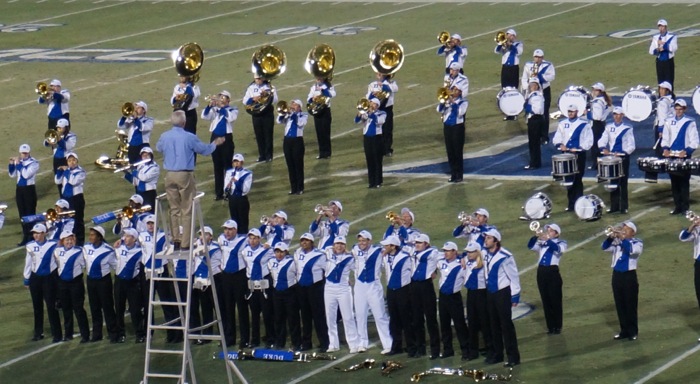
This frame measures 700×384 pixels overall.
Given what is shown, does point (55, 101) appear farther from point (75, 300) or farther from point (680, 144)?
point (680, 144)

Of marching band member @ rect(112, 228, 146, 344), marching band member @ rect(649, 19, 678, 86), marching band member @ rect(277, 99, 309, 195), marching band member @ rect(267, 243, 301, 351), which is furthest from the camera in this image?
marching band member @ rect(649, 19, 678, 86)

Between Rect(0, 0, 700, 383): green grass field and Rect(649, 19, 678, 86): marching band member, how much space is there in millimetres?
553

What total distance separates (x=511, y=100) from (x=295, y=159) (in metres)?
3.94

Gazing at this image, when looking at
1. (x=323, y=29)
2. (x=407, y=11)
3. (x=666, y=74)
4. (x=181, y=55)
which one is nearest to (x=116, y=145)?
(x=181, y=55)

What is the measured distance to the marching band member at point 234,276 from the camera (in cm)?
1888

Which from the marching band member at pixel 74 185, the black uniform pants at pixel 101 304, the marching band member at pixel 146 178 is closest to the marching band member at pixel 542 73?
the marching band member at pixel 146 178

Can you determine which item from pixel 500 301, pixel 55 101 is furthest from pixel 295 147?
pixel 500 301

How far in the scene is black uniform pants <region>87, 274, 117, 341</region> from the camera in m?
19.3

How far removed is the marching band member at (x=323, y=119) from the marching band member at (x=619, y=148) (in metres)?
5.22

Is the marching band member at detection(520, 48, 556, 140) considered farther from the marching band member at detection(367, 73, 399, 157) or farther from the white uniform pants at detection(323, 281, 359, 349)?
the white uniform pants at detection(323, 281, 359, 349)

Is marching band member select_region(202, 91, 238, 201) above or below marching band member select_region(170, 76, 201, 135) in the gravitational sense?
below

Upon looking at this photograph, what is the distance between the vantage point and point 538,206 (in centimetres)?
2189

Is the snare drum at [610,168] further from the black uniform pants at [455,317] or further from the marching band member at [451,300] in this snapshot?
the black uniform pants at [455,317]

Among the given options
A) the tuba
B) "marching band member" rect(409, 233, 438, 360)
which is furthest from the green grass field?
the tuba
